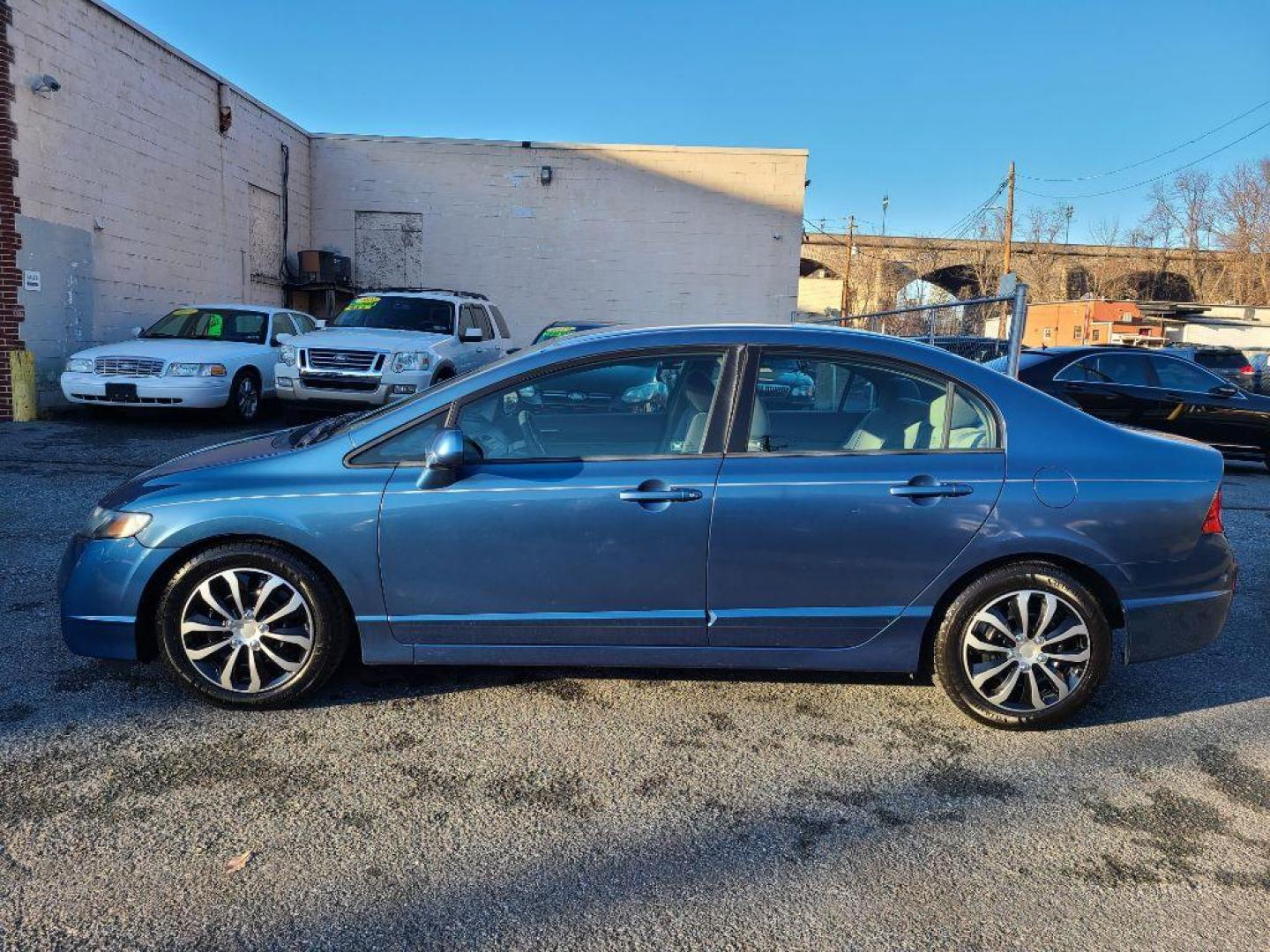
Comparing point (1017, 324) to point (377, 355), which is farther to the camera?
point (377, 355)

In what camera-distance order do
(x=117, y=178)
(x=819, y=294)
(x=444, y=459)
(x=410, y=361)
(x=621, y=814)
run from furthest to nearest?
(x=819, y=294)
(x=117, y=178)
(x=410, y=361)
(x=444, y=459)
(x=621, y=814)

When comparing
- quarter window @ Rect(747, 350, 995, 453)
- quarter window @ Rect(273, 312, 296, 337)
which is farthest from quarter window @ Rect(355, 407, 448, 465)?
quarter window @ Rect(273, 312, 296, 337)

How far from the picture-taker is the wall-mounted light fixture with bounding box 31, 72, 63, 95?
11.9 metres

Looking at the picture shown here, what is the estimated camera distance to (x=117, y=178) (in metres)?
13.9

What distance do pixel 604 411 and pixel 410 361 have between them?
23.2 ft

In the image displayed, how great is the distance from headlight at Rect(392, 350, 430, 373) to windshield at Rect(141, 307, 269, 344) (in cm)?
321

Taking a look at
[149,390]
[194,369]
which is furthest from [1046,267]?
[149,390]

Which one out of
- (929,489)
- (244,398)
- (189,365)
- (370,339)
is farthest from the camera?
(244,398)

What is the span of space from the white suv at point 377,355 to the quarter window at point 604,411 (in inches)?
255

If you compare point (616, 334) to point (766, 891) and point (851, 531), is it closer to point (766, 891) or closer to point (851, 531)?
point (851, 531)

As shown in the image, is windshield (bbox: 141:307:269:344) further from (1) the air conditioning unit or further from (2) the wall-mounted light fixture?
(1) the air conditioning unit

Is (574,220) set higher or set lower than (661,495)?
higher

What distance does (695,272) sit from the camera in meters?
21.5

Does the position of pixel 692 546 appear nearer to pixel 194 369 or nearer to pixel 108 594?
pixel 108 594
